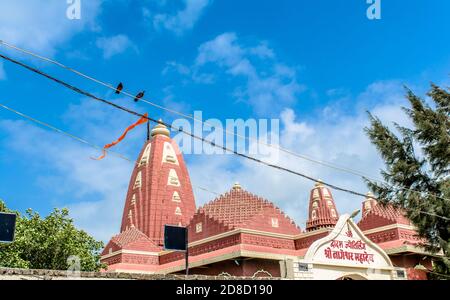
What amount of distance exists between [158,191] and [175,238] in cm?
2580

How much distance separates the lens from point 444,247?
15.2 meters

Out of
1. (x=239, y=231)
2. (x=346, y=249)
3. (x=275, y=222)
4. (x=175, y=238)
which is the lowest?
(x=175, y=238)

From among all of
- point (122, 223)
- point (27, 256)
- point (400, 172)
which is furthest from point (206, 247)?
point (122, 223)

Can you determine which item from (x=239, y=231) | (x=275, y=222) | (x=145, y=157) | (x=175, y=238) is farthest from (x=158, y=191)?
(x=175, y=238)

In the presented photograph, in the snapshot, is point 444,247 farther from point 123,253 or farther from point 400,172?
point 123,253

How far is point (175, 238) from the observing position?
11125 mm

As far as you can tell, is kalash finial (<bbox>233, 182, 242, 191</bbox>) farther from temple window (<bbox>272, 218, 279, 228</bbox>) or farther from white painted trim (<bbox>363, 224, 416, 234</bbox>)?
white painted trim (<bbox>363, 224, 416, 234</bbox>)

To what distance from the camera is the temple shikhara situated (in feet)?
51.6

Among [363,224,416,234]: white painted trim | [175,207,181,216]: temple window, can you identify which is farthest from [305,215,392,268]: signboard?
[175,207,181,216]: temple window

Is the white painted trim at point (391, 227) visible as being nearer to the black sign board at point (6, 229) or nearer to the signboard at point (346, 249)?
the signboard at point (346, 249)

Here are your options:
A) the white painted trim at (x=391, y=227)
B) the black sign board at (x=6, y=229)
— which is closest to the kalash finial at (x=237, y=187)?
the white painted trim at (x=391, y=227)

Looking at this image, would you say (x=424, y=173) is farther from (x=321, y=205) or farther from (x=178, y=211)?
(x=321, y=205)

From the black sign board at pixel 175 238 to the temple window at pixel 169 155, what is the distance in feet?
89.8

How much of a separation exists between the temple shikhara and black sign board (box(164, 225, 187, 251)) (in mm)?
4119
